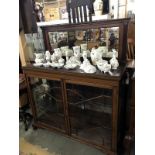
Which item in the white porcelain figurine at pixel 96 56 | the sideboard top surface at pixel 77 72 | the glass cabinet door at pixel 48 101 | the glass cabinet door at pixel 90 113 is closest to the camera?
the sideboard top surface at pixel 77 72

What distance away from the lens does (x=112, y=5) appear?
153 cm

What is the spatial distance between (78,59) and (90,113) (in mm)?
642

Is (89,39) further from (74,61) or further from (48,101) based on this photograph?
(48,101)

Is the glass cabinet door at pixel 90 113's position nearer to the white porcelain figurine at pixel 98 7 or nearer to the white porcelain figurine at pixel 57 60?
the white porcelain figurine at pixel 57 60

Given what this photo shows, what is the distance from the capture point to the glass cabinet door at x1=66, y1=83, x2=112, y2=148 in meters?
1.55

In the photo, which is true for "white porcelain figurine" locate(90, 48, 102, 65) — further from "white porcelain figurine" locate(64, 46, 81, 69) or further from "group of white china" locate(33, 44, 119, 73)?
"white porcelain figurine" locate(64, 46, 81, 69)

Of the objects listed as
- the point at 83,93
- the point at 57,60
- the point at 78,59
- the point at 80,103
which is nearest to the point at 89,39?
the point at 78,59

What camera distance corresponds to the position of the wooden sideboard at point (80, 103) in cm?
134

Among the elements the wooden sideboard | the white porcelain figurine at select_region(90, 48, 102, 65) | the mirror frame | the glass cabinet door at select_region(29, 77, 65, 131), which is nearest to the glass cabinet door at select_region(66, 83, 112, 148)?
the wooden sideboard

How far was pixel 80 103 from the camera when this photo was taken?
1.63 meters

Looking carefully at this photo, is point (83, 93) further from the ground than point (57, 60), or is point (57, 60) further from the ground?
point (57, 60)

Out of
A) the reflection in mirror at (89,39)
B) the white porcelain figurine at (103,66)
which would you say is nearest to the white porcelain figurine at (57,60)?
the reflection in mirror at (89,39)
